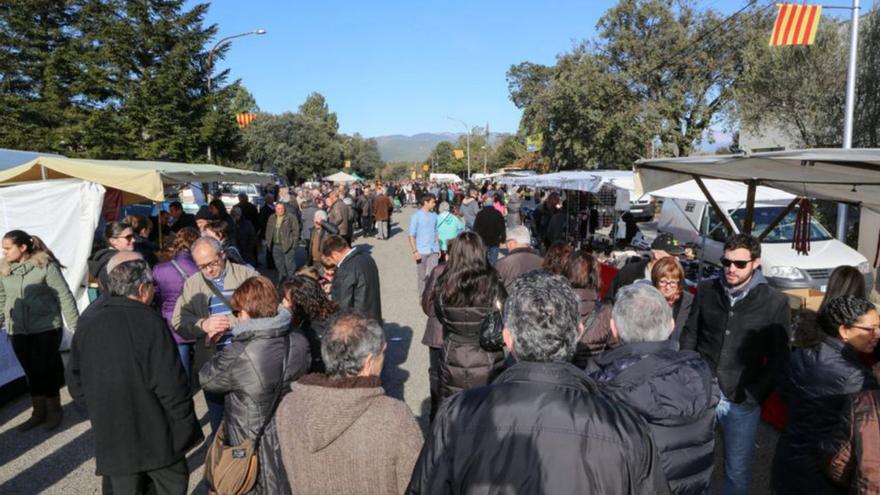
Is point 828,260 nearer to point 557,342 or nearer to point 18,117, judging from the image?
point 557,342

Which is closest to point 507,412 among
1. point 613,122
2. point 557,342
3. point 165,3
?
point 557,342

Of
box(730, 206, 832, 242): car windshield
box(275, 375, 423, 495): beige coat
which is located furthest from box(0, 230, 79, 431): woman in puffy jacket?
box(730, 206, 832, 242): car windshield

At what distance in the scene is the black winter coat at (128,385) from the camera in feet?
9.23

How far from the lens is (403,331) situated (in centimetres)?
834

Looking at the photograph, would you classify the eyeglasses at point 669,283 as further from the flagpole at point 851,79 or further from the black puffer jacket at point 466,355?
the flagpole at point 851,79

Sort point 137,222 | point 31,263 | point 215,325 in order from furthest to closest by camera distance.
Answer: point 137,222
point 31,263
point 215,325

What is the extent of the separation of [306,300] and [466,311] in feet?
4.03

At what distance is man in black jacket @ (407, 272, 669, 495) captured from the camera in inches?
60.7

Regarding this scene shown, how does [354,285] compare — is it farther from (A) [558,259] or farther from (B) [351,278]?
(A) [558,259]

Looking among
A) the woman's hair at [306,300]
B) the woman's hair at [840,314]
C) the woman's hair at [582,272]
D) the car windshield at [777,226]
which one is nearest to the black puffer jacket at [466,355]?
the woman's hair at [582,272]

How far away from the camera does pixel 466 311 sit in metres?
3.76

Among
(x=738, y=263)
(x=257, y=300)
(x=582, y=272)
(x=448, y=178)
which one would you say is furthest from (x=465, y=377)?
(x=448, y=178)

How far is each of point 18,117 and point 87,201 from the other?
2506 centimetres

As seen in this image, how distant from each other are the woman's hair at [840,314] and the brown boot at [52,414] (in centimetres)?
595
